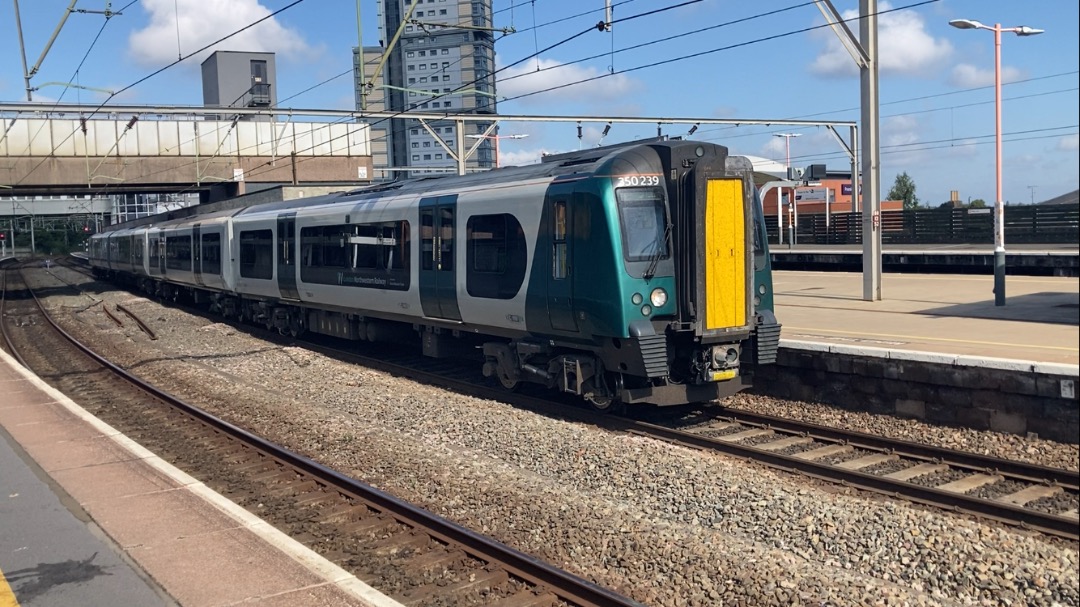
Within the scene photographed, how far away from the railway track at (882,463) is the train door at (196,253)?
16901 millimetres

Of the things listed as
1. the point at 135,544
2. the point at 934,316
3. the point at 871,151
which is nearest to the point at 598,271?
the point at 135,544

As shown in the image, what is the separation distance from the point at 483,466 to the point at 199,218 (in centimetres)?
2128

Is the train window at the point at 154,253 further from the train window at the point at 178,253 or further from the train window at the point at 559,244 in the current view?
the train window at the point at 559,244

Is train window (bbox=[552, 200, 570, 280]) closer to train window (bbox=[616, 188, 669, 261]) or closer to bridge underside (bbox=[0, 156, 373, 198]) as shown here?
train window (bbox=[616, 188, 669, 261])

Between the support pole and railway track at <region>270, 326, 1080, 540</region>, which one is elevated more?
the support pole

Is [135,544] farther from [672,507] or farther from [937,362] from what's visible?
[937,362]

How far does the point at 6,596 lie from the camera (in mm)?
5668

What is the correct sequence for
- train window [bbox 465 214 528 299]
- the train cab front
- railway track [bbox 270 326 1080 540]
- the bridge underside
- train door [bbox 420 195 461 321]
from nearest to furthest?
railway track [bbox 270 326 1080 540]
the train cab front
train window [bbox 465 214 528 299]
train door [bbox 420 195 461 321]
the bridge underside

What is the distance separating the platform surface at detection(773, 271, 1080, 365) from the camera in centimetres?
1088

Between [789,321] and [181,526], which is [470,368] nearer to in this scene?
[789,321]

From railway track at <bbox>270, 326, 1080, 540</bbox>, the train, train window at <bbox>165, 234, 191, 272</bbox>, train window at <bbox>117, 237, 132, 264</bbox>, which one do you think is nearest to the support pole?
the train

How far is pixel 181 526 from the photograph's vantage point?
6.94m

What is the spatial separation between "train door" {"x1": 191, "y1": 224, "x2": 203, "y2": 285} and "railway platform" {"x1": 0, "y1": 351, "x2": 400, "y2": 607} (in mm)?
17478

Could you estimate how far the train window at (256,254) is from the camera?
20.5m
